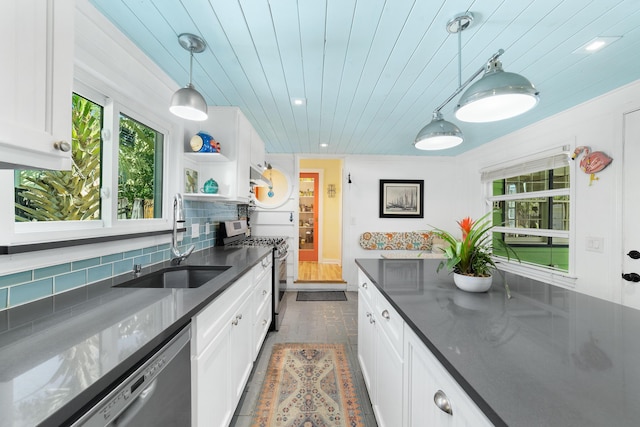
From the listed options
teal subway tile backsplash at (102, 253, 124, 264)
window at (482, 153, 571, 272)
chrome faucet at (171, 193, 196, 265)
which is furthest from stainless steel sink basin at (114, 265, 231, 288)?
window at (482, 153, 571, 272)

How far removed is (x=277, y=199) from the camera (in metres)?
4.70

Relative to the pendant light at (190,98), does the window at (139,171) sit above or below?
below

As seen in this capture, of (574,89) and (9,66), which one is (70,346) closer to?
(9,66)

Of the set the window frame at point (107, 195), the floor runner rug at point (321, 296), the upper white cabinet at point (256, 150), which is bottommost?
the floor runner rug at point (321, 296)

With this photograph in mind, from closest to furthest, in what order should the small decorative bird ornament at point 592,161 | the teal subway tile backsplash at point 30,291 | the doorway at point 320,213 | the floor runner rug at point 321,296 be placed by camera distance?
1. the teal subway tile backsplash at point 30,291
2. the small decorative bird ornament at point 592,161
3. the floor runner rug at point 321,296
4. the doorway at point 320,213

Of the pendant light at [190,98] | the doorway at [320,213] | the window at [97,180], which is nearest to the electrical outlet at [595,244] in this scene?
the pendant light at [190,98]

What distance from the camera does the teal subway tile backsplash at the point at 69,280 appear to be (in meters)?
1.14

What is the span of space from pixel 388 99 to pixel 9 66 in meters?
2.32

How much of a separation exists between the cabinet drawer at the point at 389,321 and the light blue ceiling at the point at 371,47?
5.05ft

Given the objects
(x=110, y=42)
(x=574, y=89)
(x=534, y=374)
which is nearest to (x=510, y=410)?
(x=534, y=374)

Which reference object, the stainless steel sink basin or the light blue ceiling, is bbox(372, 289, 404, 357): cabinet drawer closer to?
the stainless steel sink basin

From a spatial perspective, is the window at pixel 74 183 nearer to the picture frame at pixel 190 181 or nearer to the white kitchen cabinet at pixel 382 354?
the picture frame at pixel 190 181

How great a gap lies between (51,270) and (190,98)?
1088 millimetres

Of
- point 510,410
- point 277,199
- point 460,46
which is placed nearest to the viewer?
point 510,410
